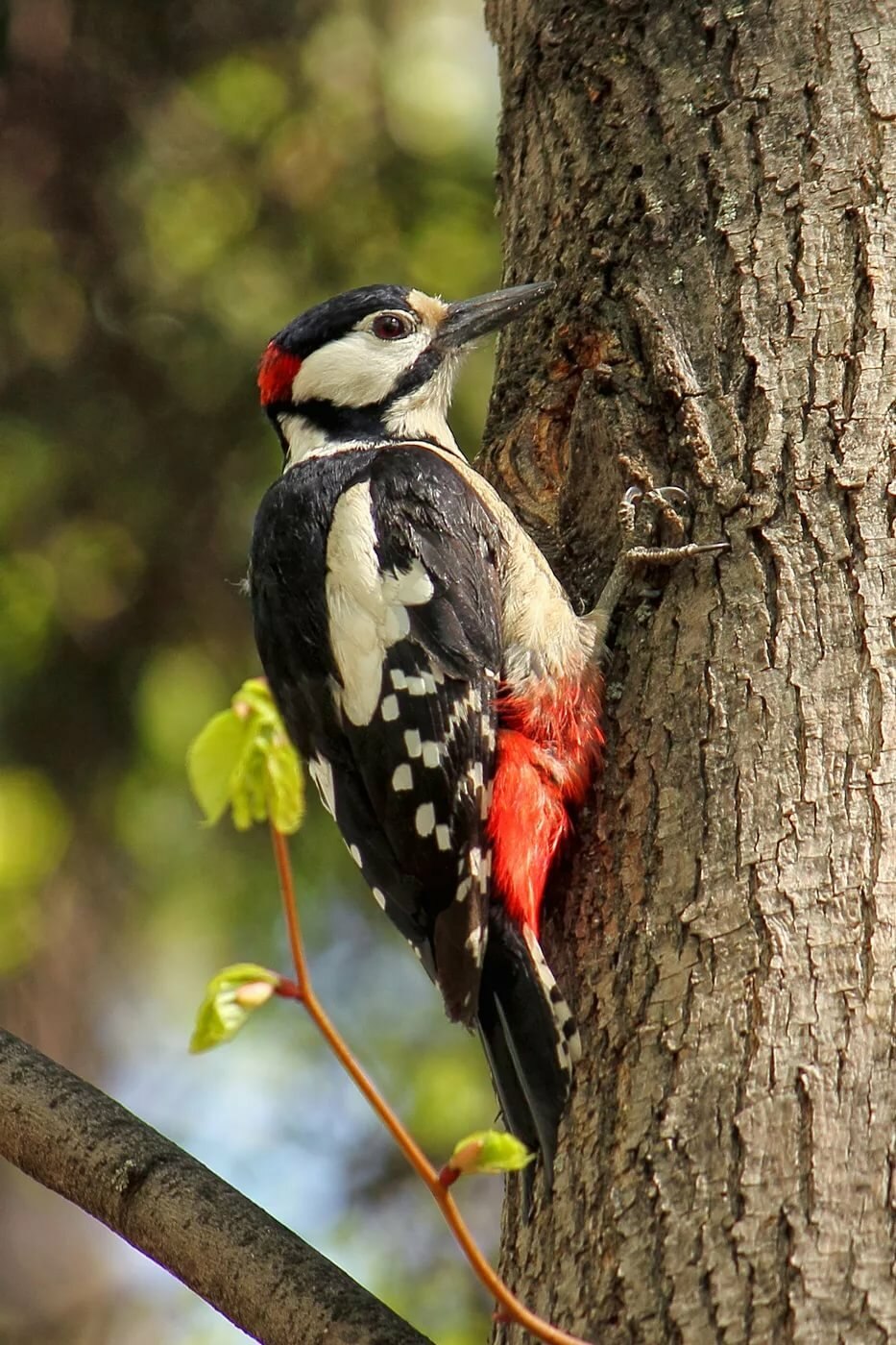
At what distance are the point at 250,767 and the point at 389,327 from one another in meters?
2.10

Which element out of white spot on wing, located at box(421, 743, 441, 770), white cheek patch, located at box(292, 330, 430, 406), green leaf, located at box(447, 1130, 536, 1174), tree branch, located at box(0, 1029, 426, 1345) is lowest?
tree branch, located at box(0, 1029, 426, 1345)

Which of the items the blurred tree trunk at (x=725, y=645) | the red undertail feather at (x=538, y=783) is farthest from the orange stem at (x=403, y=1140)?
the red undertail feather at (x=538, y=783)

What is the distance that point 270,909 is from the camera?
16.5 feet

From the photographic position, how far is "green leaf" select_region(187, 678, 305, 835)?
170 centimetres

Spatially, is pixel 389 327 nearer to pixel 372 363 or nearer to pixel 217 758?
pixel 372 363

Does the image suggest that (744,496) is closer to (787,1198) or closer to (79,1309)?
(787,1198)

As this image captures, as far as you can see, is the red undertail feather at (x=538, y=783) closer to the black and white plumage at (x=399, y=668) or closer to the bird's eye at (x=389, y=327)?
the black and white plumage at (x=399, y=668)

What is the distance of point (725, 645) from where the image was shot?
2336 millimetres

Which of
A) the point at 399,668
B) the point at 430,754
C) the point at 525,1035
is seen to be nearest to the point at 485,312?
the point at 399,668

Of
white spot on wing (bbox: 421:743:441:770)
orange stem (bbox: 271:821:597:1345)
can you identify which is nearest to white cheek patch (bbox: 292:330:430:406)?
white spot on wing (bbox: 421:743:441:770)

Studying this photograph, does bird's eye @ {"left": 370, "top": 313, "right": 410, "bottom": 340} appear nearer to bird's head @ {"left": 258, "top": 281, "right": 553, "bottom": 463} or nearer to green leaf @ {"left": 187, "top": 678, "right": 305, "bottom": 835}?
bird's head @ {"left": 258, "top": 281, "right": 553, "bottom": 463}

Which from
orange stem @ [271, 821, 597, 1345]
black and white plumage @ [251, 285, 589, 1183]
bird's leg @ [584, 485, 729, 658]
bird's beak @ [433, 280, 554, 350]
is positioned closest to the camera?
orange stem @ [271, 821, 597, 1345]

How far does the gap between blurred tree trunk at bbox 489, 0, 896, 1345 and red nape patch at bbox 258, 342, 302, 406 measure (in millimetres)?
663

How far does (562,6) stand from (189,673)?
7.66ft
